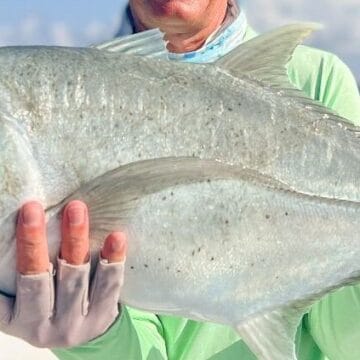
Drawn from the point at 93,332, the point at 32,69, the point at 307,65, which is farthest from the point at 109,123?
the point at 307,65

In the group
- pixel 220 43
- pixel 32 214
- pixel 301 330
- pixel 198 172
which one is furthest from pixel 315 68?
pixel 32 214

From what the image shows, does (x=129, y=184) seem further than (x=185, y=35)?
No

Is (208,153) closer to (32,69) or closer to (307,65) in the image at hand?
(32,69)

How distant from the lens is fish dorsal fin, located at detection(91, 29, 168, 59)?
2.58 m

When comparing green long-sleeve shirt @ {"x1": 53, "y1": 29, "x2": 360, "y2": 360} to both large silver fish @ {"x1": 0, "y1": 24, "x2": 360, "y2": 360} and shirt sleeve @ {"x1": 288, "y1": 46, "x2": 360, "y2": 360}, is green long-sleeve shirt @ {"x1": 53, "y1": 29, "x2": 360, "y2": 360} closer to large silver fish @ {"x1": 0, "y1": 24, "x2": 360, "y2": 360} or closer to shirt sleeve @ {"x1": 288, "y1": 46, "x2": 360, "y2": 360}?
shirt sleeve @ {"x1": 288, "y1": 46, "x2": 360, "y2": 360}

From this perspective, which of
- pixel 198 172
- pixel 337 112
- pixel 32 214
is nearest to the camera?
pixel 32 214

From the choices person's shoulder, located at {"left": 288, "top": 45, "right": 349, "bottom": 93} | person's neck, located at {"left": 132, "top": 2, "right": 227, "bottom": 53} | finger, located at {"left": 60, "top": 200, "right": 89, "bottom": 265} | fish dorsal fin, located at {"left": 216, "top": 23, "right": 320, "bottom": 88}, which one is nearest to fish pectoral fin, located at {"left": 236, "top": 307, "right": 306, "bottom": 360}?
finger, located at {"left": 60, "top": 200, "right": 89, "bottom": 265}

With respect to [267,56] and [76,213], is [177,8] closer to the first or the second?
[267,56]

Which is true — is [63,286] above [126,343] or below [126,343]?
above

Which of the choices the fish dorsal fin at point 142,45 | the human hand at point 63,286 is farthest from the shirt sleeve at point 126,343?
the fish dorsal fin at point 142,45

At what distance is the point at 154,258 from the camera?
97.3 inches

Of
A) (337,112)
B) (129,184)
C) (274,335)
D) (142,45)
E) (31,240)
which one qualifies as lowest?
(274,335)

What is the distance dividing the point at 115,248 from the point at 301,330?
1.06 m

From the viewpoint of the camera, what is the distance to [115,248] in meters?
2.41
